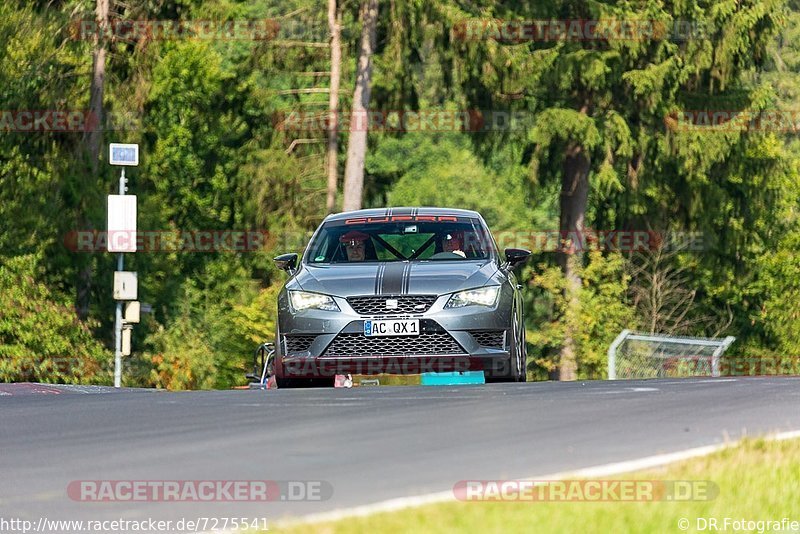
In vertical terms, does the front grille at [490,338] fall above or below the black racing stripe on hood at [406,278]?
below

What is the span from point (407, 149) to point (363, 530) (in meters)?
107

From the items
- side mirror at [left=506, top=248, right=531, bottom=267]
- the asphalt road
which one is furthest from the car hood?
the asphalt road

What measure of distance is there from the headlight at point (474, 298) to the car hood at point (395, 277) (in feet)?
0.20

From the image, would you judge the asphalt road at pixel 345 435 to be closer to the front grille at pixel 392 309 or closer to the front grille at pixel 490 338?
the front grille at pixel 490 338

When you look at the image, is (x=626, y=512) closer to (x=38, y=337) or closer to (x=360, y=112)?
(x=360, y=112)

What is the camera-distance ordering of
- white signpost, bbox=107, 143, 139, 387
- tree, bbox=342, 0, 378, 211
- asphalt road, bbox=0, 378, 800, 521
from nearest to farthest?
asphalt road, bbox=0, 378, 800, 521
white signpost, bbox=107, 143, 139, 387
tree, bbox=342, 0, 378, 211

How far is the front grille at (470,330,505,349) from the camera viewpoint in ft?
51.0

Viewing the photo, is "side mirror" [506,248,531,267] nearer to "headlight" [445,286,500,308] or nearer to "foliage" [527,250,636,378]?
"headlight" [445,286,500,308]

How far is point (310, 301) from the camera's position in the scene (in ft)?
51.5

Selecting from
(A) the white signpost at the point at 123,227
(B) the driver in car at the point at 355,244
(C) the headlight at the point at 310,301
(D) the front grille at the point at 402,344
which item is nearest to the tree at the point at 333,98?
(A) the white signpost at the point at 123,227

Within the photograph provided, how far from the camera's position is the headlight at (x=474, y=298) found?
1556 cm

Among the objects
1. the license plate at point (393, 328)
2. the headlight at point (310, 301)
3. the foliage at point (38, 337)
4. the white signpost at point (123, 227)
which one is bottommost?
the foliage at point (38, 337)

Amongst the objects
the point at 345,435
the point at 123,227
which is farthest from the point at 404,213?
the point at 123,227

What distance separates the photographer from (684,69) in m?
46.9
